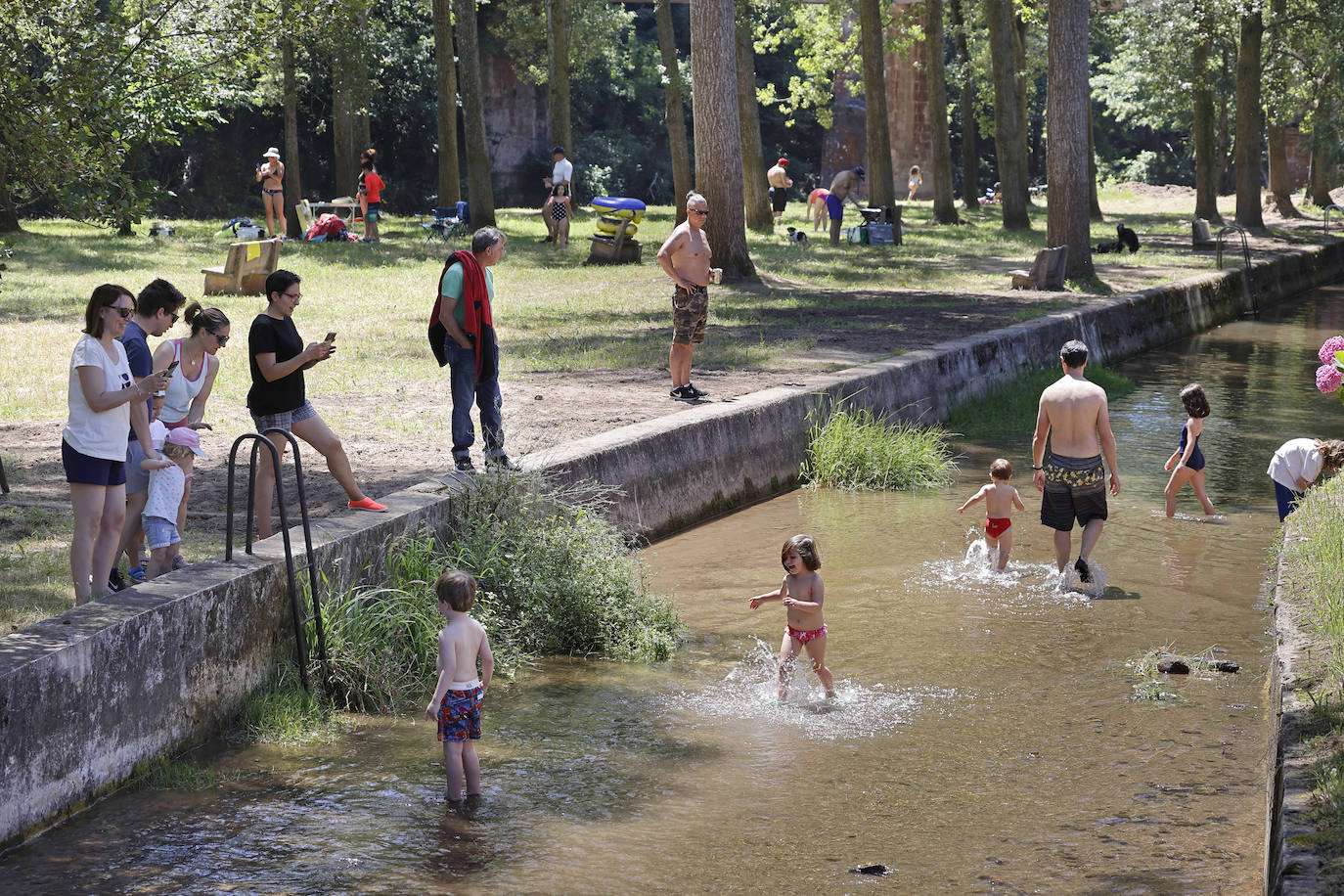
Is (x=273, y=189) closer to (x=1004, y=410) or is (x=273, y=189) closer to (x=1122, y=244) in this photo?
(x=1004, y=410)

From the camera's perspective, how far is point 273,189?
91.1 ft

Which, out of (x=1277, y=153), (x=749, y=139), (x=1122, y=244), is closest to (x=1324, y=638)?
(x=1122, y=244)

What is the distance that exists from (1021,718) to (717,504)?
5001 mm

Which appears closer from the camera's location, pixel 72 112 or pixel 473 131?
pixel 72 112

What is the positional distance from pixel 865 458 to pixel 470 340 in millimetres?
4597

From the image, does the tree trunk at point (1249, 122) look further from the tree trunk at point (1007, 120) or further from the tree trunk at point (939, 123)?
the tree trunk at point (939, 123)

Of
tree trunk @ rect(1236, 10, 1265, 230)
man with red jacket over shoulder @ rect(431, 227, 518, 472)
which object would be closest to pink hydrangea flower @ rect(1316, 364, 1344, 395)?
man with red jacket over shoulder @ rect(431, 227, 518, 472)

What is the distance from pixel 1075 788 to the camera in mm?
6516

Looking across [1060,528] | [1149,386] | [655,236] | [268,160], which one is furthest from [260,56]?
[655,236]

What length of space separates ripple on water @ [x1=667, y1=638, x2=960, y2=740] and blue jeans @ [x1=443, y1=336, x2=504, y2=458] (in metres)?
2.64

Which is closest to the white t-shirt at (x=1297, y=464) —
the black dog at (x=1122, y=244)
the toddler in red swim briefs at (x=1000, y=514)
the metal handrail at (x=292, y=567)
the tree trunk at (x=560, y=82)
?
the toddler in red swim briefs at (x=1000, y=514)

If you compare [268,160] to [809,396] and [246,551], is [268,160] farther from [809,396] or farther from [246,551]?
[246,551]

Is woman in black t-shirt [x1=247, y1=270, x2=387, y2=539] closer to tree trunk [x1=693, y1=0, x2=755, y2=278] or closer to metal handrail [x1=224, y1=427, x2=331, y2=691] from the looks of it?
metal handrail [x1=224, y1=427, x2=331, y2=691]

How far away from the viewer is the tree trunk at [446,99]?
2925 centimetres
